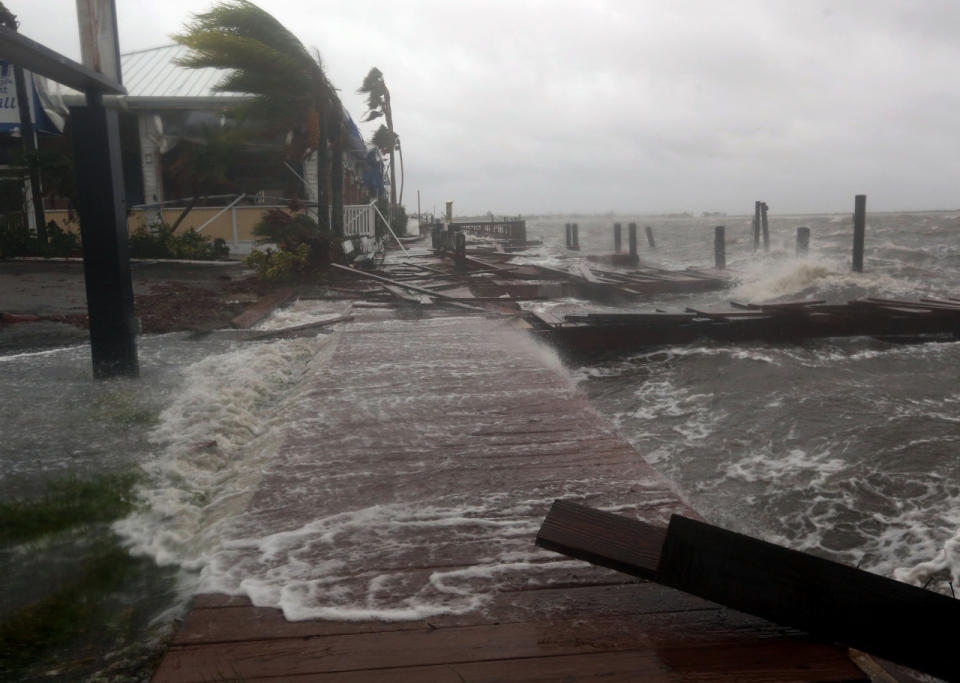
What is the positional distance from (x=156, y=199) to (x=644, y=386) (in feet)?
46.2

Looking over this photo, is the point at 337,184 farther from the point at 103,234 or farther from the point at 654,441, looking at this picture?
the point at 654,441

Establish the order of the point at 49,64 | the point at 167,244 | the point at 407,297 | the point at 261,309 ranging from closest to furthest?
the point at 49,64 → the point at 261,309 → the point at 407,297 → the point at 167,244

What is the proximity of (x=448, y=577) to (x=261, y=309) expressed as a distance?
7.67m

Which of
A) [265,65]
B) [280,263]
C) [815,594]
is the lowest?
[815,594]

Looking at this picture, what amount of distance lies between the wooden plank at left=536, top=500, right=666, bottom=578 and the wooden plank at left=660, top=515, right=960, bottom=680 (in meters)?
0.03

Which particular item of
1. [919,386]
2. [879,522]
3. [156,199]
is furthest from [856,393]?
[156,199]

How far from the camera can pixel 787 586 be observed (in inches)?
81.7

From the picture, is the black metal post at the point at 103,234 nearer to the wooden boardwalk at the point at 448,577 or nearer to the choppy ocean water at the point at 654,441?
the choppy ocean water at the point at 654,441

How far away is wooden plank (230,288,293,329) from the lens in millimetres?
8523

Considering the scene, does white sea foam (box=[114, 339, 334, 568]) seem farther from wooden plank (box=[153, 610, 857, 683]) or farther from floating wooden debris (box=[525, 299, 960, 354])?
floating wooden debris (box=[525, 299, 960, 354])

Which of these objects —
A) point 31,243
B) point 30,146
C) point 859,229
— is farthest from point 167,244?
point 859,229

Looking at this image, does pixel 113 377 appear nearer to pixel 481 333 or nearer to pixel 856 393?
pixel 481 333

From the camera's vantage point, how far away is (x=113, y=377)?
18.8 feet

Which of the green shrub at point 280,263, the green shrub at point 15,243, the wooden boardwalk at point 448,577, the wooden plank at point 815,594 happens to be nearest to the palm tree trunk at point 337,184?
the green shrub at point 280,263
